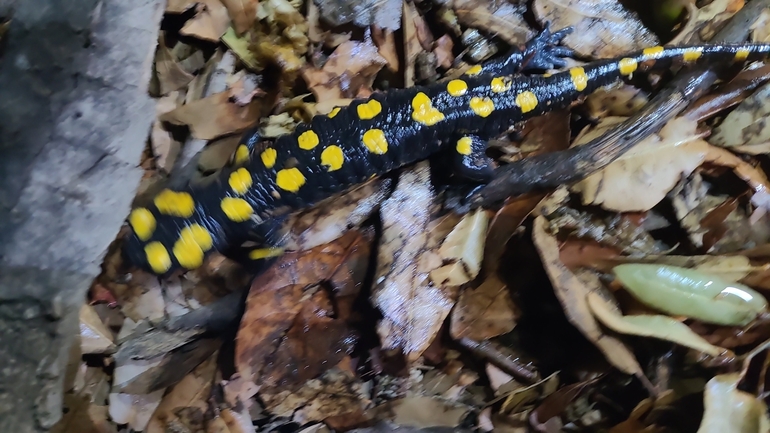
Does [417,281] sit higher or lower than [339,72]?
lower

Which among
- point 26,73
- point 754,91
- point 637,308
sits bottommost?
point 637,308

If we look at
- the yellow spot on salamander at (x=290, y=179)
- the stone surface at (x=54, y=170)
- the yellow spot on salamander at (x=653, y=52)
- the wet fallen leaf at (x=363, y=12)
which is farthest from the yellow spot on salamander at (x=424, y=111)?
the stone surface at (x=54, y=170)

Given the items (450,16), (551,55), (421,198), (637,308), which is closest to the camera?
(637,308)

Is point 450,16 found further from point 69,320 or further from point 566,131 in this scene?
point 69,320

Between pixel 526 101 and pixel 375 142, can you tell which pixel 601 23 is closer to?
pixel 526 101

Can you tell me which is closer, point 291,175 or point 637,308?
point 637,308

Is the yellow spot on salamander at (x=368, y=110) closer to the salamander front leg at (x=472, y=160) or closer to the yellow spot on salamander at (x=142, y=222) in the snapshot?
the salamander front leg at (x=472, y=160)

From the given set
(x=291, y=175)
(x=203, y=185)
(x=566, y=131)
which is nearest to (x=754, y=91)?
(x=566, y=131)
